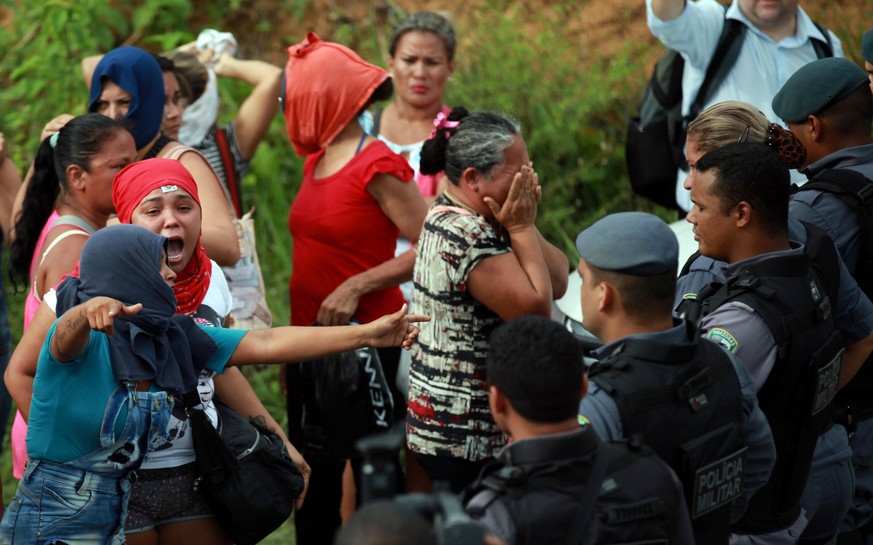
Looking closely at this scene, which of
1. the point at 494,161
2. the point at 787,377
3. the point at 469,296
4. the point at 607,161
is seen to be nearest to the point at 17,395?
the point at 469,296

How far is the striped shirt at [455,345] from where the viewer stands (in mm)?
3611

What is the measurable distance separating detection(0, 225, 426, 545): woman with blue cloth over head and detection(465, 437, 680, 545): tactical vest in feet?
3.68

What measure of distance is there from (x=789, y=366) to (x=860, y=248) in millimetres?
841

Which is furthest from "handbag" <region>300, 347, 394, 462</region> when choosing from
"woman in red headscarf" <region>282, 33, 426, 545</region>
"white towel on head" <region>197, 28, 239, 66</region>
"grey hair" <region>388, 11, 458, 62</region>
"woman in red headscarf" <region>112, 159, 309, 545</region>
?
"white towel on head" <region>197, 28, 239, 66</region>

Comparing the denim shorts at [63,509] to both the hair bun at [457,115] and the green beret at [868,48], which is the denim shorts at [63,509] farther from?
the green beret at [868,48]

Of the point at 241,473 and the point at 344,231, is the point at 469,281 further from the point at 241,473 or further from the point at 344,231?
the point at 344,231

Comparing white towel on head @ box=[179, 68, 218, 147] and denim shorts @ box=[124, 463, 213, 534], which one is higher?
white towel on head @ box=[179, 68, 218, 147]

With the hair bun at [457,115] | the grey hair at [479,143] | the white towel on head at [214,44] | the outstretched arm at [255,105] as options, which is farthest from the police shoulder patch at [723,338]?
the white towel on head at [214,44]

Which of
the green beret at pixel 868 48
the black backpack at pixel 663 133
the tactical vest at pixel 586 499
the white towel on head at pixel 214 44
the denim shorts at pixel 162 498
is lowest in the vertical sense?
the denim shorts at pixel 162 498

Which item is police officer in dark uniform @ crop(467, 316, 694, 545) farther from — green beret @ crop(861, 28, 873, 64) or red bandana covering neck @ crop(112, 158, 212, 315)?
green beret @ crop(861, 28, 873, 64)

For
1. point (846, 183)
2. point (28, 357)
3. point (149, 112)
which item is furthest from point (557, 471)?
point (149, 112)

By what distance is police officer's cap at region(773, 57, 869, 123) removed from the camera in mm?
3818

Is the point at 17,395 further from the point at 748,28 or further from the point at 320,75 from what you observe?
the point at 748,28

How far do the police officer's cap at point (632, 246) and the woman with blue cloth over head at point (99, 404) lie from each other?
1252 mm
